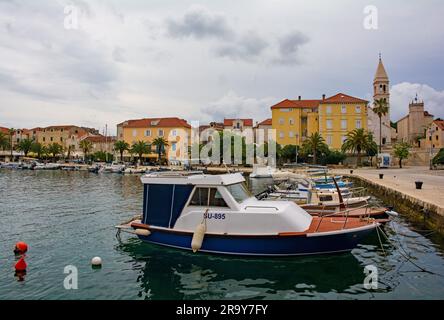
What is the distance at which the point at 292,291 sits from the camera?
33.4 ft

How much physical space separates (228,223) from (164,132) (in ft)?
299

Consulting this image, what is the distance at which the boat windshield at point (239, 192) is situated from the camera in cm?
1292

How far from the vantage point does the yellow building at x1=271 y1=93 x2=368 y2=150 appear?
82.7 metres

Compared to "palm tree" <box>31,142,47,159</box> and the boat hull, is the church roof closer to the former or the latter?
the boat hull

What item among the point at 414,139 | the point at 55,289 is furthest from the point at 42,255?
the point at 414,139

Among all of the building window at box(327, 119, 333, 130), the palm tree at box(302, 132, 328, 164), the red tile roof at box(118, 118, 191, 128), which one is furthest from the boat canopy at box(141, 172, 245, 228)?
the red tile roof at box(118, 118, 191, 128)

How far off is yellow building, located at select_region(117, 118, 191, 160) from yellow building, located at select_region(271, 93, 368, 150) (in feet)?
89.6

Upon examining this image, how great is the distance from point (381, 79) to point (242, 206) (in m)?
94.0

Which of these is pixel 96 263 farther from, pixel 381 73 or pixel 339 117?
pixel 381 73

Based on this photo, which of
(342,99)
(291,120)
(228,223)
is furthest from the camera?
(291,120)

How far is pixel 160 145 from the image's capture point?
9200 centimetres

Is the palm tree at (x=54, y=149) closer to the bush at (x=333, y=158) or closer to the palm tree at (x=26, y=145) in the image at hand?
the palm tree at (x=26, y=145)

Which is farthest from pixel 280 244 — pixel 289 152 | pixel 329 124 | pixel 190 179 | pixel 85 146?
pixel 85 146
